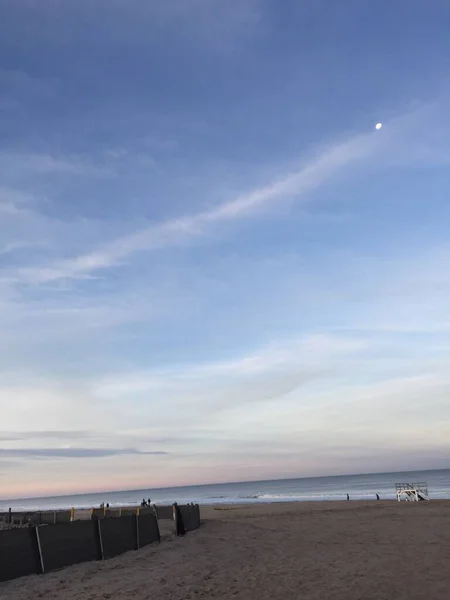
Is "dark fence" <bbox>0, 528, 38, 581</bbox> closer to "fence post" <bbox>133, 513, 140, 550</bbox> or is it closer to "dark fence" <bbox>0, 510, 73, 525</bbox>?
"fence post" <bbox>133, 513, 140, 550</bbox>

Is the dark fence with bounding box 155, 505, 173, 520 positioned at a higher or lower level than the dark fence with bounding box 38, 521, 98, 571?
lower

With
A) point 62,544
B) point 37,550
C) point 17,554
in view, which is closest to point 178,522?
point 62,544

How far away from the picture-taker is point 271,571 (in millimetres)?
14617

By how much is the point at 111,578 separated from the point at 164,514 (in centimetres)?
2002

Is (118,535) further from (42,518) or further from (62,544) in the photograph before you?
(42,518)

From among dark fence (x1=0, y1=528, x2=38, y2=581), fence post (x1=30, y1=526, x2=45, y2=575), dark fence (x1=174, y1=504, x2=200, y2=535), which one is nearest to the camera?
dark fence (x1=0, y1=528, x2=38, y2=581)

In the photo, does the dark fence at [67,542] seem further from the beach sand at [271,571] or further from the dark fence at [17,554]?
the beach sand at [271,571]

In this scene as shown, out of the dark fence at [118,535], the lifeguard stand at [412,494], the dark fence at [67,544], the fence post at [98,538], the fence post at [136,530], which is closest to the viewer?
the dark fence at [67,544]

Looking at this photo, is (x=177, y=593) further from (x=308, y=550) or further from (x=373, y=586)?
(x=308, y=550)

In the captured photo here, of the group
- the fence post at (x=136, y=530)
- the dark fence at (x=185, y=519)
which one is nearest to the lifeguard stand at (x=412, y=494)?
the dark fence at (x=185, y=519)

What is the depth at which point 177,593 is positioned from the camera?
1241 cm

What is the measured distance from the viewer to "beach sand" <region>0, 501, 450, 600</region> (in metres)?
12.1

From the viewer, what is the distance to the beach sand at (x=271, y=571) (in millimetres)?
12125

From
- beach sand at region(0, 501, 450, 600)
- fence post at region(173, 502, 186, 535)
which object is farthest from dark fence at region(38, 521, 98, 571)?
fence post at region(173, 502, 186, 535)
